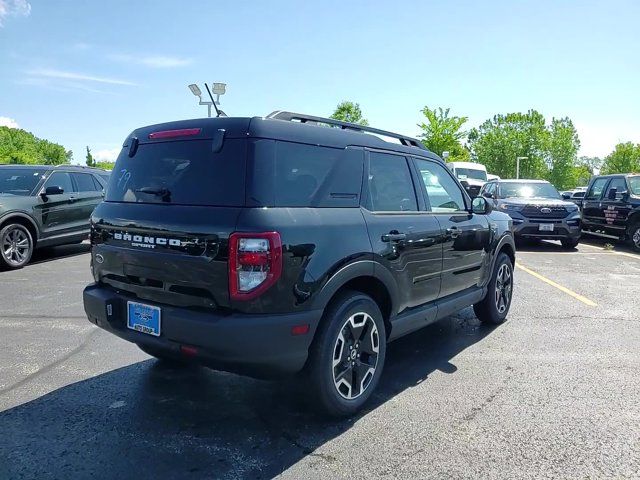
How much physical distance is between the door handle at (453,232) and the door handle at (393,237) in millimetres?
802

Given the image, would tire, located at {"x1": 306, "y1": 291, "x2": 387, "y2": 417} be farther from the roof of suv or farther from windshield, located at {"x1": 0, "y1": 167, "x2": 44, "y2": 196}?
windshield, located at {"x1": 0, "y1": 167, "x2": 44, "y2": 196}

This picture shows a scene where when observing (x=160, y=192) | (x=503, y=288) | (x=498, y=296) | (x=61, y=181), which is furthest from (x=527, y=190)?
(x=160, y=192)

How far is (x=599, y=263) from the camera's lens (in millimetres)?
10211

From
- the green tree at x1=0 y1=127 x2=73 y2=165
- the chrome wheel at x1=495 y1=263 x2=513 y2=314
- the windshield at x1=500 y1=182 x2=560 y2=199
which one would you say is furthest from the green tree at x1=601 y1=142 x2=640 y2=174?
the green tree at x1=0 y1=127 x2=73 y2=165

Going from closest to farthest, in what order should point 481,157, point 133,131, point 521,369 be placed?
point 133,131 < point 521,369 < point 481,157

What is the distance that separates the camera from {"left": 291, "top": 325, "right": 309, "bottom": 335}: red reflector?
2834 mm

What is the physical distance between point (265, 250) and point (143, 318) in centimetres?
99

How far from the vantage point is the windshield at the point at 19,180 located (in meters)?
8.94

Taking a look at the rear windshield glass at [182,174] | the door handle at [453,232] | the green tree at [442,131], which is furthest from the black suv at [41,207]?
the green tree at [442,131]

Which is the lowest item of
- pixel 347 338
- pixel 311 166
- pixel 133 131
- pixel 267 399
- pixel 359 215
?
pixel 267 399

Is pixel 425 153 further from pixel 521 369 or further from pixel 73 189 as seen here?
pixel 73 189

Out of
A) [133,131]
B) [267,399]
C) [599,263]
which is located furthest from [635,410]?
[599,263]

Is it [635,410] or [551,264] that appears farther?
[551,264]

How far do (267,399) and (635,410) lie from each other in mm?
2566
